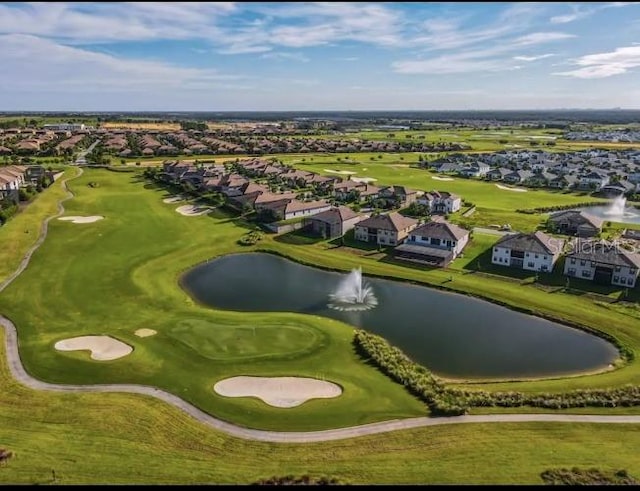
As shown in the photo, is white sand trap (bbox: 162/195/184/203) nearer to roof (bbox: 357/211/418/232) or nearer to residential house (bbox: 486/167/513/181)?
roof (bbox: 357/211/418/232)

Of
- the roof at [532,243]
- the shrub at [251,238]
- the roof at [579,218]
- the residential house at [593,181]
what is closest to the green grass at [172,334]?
the shrub at [251,238]

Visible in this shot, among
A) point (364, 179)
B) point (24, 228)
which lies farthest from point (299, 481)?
point (364, 179)

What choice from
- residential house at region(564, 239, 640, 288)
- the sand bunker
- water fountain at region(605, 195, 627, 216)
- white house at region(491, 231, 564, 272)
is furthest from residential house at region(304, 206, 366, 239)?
water fountain at region(605, 195, 627, 216)

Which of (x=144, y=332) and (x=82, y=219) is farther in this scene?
(x=82, y=219)

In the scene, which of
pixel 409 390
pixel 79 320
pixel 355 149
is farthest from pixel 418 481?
pixel 355 149

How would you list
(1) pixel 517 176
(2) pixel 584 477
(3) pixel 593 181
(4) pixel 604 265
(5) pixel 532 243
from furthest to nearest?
1. (1) pixel 517 176
2. (3) pixel 593 181
3. (5) pixel 532 243
4. (4) pixel 604 265
5. (2) pixel 584 477

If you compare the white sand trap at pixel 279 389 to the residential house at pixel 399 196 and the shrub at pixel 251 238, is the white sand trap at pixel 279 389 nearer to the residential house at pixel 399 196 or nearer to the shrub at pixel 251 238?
the shrub at pixel 251 238

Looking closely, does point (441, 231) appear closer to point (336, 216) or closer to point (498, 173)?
point (336, 216)
